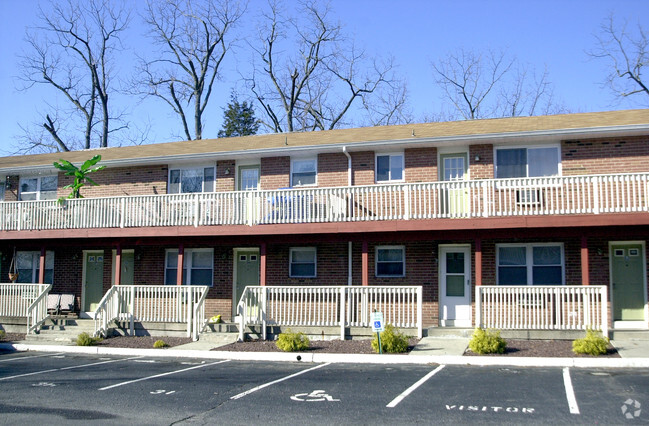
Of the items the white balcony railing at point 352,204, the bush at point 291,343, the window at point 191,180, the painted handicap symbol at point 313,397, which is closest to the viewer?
the painted handicap symbol at point 313,397

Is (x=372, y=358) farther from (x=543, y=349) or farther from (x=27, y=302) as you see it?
(x=27, y=302)

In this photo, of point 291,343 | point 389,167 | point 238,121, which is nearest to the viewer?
point 291,343

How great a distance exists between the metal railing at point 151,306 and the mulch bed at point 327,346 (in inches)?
84.9

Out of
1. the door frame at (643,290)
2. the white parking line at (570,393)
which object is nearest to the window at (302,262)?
the door frame at (643,290)

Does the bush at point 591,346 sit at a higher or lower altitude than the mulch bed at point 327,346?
higher

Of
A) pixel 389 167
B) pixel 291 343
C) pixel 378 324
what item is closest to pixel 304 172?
pixel 389 167

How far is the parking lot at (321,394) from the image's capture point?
848 centimetres

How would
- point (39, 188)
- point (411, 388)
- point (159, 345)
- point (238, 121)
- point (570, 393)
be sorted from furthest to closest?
point (238, 121), point (39, 188), point (159, 345), point (411, 388), point (570, 393)

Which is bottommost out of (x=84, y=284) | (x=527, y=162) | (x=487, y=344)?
(x=487, y=344)

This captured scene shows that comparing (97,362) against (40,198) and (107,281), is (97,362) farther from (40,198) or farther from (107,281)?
(40,198)

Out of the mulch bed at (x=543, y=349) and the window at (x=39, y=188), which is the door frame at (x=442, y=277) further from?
the window at (x=39, y=188)

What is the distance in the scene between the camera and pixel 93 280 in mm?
22250

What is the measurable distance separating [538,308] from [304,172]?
815 centimetres

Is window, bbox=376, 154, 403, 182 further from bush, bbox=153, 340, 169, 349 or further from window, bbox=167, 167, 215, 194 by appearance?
bush, bbox=153, 340, 169, 349
